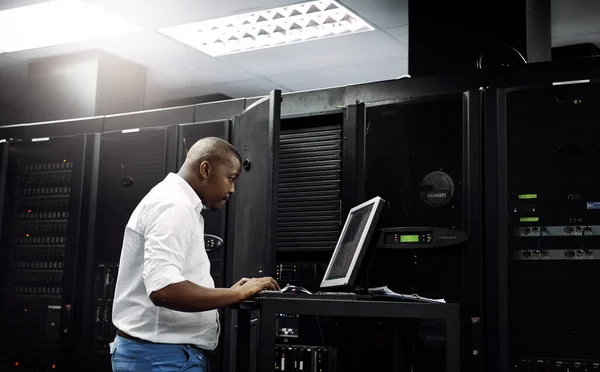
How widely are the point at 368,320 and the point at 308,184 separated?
0.64 metres

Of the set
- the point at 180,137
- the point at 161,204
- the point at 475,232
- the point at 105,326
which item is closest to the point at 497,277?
the point at 475,232

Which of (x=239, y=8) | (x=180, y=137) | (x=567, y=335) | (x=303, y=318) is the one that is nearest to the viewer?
(x=567, y=335)

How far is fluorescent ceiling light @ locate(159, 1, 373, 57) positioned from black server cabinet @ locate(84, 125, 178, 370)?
1.16 metres

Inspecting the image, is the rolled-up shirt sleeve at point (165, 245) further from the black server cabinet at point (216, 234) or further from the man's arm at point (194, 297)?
the black server cabinet at point (216, 234)

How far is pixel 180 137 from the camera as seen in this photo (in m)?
3.71

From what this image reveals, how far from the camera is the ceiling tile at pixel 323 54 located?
16.3 feet

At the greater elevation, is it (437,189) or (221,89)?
(221,89)

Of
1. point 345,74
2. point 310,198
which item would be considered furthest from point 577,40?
point 310,198

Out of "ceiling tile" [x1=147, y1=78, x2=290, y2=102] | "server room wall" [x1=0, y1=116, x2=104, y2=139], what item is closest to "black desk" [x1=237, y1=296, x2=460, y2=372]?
"server room wall" [x1=0, y1=116, x2=104, y2=139]

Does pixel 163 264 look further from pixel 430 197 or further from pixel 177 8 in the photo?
pixel 177 8

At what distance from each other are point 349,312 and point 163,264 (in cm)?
53

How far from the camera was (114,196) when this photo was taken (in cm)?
387

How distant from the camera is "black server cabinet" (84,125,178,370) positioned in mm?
3752

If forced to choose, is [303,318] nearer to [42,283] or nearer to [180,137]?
[180,137]
